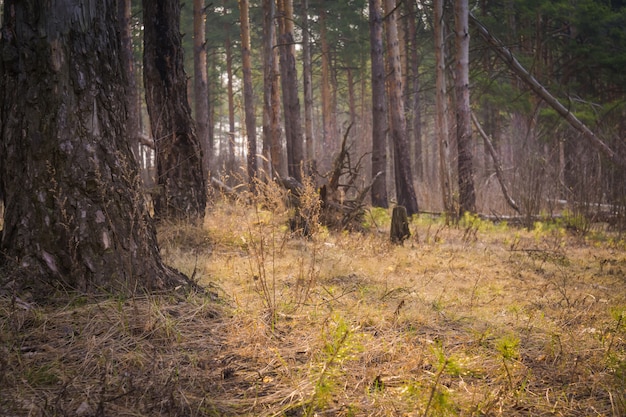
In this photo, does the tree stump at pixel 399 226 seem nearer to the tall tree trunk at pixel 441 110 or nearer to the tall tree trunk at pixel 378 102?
the tall tree trunk at pixel 441 110

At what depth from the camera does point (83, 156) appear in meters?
2.99

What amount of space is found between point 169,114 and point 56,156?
3.39 meters

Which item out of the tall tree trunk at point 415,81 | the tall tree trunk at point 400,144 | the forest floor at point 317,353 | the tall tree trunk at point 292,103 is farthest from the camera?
the tall tree trunk at point 415,81

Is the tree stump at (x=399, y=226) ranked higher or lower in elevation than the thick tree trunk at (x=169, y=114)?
lower

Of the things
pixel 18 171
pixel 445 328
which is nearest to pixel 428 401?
pixel 445 328

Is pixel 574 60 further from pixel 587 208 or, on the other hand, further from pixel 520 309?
pixel 520 309

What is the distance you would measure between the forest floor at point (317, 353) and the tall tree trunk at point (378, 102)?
716 cm

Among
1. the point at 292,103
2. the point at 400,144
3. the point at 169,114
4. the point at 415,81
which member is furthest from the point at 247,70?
the point at 169,114

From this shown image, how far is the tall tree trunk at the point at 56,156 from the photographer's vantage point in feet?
9.60

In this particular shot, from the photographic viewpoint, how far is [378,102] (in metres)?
11.2

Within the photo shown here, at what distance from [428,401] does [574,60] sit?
48.6 feet

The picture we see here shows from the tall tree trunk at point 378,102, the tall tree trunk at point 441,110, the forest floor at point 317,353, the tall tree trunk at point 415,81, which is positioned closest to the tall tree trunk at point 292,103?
the tall tree trunk at point 378,102

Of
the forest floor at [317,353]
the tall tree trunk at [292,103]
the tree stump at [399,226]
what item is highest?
the tall tree trunk at [292,103]

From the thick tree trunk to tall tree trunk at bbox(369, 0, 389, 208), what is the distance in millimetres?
5450
